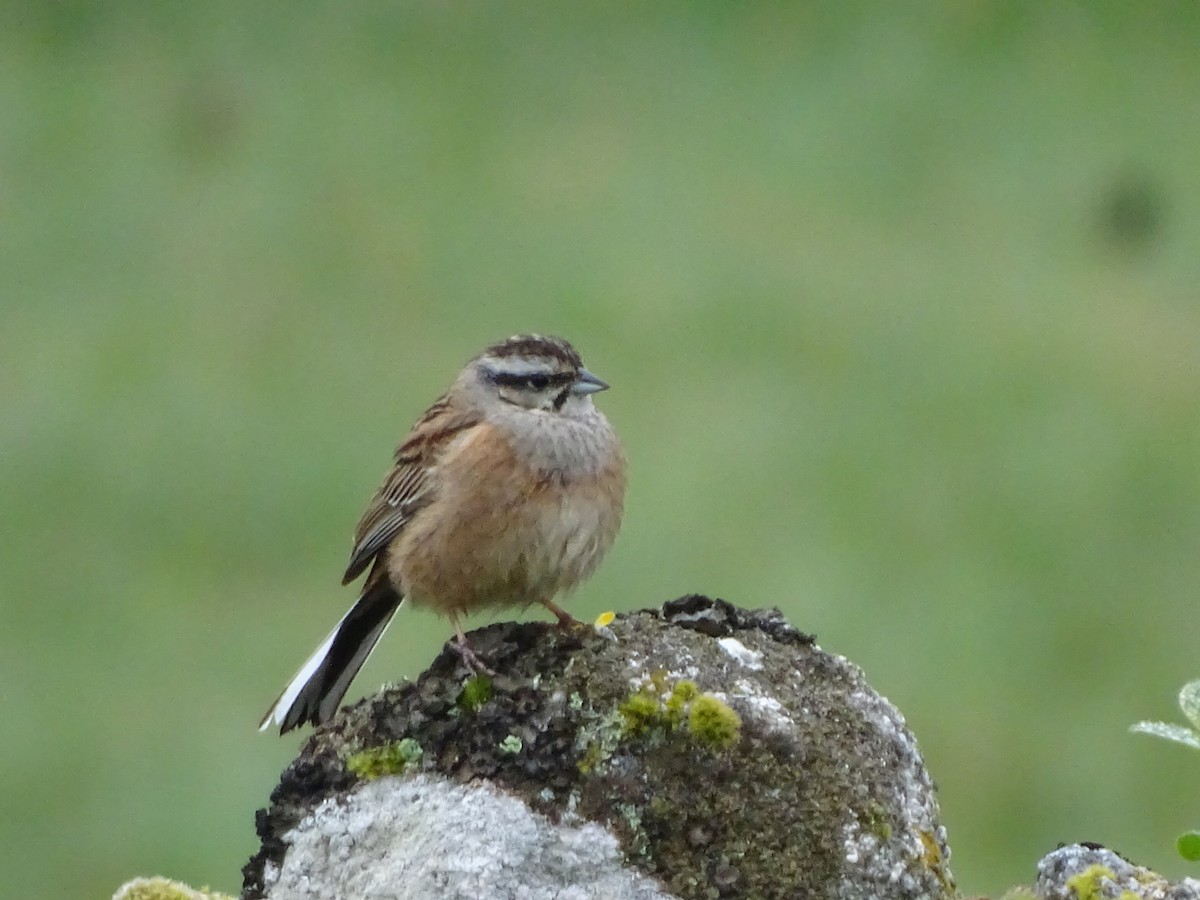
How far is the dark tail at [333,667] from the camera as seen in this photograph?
15.7 ft

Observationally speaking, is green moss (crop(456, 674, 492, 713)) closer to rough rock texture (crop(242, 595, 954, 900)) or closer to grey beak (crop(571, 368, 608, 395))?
rough rock texture (crop(242, 595, 954, 900))

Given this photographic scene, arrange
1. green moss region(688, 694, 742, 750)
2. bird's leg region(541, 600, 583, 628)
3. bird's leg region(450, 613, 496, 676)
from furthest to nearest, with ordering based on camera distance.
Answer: bird's leg region(541, 600, 583, 628), bird's leg region(450, 613, 496, 676), green moss region(688, 694, 742, 750)

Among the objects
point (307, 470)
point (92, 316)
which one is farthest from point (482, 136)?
point (307, 470)

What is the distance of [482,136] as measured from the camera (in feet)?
47.1

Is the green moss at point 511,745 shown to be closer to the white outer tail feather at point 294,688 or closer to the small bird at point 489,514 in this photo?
the small bird at point 489,514

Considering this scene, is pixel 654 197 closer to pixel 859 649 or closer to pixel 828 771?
pixel 859 649

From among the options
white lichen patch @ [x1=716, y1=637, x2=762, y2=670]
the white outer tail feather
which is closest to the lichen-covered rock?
the white outer tail feather

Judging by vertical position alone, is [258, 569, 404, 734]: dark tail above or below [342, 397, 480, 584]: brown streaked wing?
below

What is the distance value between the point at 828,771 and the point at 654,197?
34.0ft

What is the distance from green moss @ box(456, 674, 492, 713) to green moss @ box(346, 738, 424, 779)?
0.39 feet

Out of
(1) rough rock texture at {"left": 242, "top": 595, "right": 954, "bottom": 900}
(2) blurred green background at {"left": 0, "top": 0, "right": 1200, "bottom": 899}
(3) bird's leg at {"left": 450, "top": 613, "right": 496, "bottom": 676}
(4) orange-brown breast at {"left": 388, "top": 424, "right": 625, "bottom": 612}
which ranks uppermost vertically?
(2) blurred green background at {"left": 0, "top": 0, "right": 1200, "bottom": 899}

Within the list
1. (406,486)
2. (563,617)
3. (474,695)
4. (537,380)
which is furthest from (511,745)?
(537,380)

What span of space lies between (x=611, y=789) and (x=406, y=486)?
1.75 metres

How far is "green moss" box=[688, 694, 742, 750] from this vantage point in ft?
11.9
